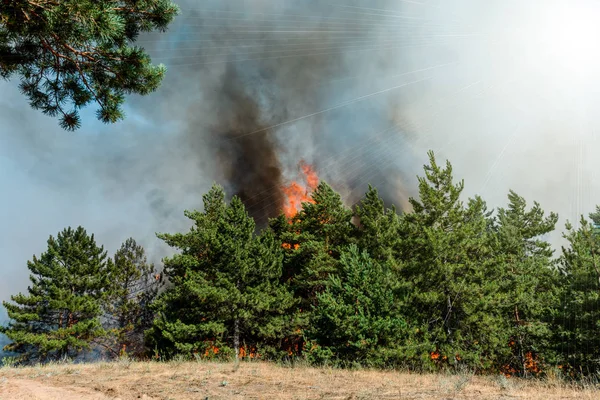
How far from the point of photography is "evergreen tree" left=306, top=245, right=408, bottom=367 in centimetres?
1545

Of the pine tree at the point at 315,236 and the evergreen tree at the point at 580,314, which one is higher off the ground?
the pine tree at the point at 315,236

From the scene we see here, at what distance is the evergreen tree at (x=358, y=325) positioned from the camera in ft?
50.7

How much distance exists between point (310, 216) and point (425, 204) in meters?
10.4

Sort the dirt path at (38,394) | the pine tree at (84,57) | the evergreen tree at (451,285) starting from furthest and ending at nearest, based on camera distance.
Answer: the evergreen tree at (451,285), the dirt path at (38,394), the pine tree at (84,57)

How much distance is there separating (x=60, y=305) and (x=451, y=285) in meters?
34.5

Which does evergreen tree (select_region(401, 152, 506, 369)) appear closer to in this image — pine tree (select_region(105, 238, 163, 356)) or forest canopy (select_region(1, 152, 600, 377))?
forest canopy (select_region(1, 152, 600, 377))

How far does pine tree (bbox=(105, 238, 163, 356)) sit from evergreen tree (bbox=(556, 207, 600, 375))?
39092mm

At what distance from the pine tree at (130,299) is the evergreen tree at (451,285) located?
98.7 feet

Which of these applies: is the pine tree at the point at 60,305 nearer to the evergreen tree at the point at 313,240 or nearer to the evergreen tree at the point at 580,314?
the evergreen tree at the point at 313,240

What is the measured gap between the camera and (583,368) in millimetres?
21828

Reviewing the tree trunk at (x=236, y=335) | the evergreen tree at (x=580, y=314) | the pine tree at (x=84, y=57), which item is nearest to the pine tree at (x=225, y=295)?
→ the tree trunk at (x=236, y=335)

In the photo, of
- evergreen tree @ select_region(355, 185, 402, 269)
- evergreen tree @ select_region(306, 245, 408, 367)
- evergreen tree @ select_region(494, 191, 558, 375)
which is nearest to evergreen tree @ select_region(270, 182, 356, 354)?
evergreen tree @ select_region(355, 185, 402, 269)

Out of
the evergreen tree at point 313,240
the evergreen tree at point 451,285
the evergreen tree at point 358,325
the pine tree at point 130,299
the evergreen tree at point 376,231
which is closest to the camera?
the evergreen tree at point 358,325

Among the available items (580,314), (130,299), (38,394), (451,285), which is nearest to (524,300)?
(580,314)
